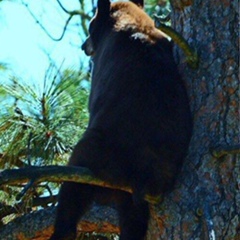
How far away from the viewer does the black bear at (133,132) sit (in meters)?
3.42

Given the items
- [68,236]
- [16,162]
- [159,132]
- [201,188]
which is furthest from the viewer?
[16,162]

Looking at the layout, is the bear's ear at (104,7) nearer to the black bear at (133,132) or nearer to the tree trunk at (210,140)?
the black bear at (133,132)

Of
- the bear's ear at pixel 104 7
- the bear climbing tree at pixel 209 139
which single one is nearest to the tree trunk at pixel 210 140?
the bear climbing tree at pixel 209 139

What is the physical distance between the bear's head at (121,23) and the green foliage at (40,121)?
28 centimetres

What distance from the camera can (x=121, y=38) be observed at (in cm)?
398

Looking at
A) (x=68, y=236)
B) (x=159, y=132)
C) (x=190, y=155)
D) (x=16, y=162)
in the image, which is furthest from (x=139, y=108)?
(x=16, y=162)

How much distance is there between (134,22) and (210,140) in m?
1.04

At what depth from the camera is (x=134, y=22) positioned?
405 centimetres

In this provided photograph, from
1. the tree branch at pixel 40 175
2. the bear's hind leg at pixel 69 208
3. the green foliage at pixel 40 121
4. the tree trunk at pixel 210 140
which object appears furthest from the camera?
the green foliage at pixel 40 121

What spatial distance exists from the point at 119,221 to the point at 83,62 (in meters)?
2.53

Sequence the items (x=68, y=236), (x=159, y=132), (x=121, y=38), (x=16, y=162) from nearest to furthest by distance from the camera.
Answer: (x=159, y=132), (x=68, y=236), (x=121, y=38), (x=16, y=162)

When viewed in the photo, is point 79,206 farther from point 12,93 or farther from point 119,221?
point 12,93

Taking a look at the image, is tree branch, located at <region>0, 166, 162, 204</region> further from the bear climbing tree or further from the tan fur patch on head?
the tan fur patch on head

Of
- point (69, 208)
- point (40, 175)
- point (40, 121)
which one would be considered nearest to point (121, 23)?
point (40, 121)
